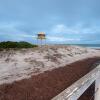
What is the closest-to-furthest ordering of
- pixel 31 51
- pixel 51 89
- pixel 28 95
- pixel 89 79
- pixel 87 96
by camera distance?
pixel 89 79
pixel 87 96
pixel 28 95
pixel 51 89
pixel 31 51

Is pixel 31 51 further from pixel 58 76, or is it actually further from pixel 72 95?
pixel 72 95

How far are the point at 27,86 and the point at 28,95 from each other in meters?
0.79

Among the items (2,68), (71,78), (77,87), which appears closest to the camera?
(77,87)

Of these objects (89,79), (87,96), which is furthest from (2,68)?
A: (89,79)

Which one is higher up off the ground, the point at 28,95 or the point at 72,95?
the point at 72,95

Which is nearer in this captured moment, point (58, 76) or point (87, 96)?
point (87, 96)

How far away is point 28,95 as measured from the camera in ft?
15.6

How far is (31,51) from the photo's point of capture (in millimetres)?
15258

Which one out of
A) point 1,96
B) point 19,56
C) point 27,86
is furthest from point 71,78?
point 19,56

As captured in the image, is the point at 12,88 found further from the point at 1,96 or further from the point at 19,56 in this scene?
the point at 19,56

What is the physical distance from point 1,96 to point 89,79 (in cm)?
299

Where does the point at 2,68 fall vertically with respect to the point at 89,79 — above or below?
below

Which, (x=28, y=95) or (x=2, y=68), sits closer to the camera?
(x=28, y=95)

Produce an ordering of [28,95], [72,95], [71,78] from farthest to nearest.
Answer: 1. [71,78]
2. [28,95]
3. [72,95]
